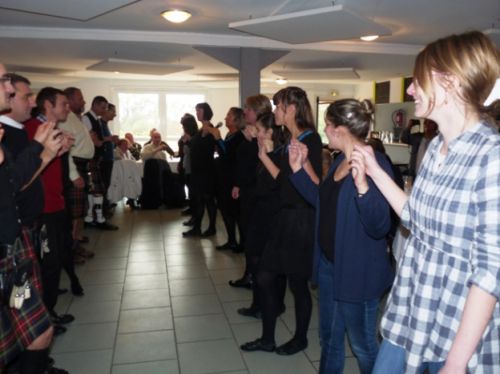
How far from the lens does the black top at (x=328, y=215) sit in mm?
1720

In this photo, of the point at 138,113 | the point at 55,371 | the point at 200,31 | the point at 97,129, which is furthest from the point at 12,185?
the point at 138,113

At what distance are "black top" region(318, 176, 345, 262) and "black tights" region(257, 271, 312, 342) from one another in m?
0.50

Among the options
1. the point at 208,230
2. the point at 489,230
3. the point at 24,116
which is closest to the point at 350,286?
the point at 489,230

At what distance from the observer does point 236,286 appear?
11.6 feet

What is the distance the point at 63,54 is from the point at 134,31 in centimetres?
189

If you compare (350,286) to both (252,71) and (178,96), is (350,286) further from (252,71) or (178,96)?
(178,96)

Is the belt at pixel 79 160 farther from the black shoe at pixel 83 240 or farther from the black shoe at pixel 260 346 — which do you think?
the black shoe at pixel 260 346

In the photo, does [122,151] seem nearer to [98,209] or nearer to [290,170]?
Answer: [98,209]

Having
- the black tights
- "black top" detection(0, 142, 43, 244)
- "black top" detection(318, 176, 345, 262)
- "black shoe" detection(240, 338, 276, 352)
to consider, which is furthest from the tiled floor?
"black top" detection(0, 142, 43, 244)

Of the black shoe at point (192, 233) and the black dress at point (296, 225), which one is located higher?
the black dress at point (296, 225)

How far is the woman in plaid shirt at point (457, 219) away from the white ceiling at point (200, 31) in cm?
316

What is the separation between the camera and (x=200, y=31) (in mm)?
5527

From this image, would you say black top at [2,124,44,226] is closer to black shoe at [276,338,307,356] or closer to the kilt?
black shoe at [276,338,307,356]

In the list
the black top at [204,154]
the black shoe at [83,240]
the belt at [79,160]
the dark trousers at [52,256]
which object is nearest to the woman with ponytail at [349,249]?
the dark trousers at [52,256]
